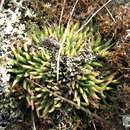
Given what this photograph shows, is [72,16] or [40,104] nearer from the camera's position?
[40,104]

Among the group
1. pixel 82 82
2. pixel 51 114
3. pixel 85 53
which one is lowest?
pixel 51 114

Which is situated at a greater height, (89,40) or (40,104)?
(89,40)

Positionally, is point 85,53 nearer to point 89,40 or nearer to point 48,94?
point 89,40

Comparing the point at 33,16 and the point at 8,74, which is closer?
the point at 8,74

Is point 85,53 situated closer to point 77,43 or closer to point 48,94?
point 77,43

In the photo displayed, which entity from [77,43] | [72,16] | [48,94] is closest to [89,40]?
[77,43]

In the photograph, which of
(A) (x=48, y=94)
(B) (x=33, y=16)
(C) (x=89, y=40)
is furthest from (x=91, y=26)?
(A) (x=48, y=94)
